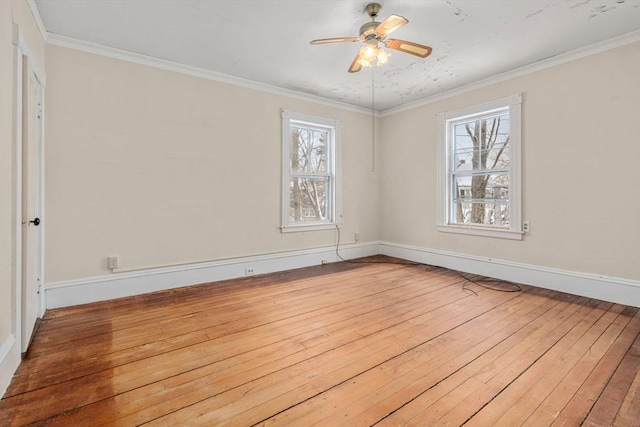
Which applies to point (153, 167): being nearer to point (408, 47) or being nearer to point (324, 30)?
point (324, 30)

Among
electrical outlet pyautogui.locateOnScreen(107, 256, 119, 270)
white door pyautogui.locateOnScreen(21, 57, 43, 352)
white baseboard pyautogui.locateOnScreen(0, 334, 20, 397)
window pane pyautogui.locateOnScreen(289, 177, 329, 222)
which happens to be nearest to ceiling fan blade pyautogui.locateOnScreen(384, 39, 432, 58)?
window pane pyautogui.locateOnScreen(289, 177, 329, 222)

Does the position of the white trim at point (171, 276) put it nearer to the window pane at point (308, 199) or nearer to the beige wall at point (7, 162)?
the window pane at point (308, 199)

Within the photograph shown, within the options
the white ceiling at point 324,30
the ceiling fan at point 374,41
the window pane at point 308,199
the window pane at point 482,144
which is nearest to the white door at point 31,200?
the white ceiling at point 324,30

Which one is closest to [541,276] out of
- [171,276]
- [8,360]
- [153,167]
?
[171,276]

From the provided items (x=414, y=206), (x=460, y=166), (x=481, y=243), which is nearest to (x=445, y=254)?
(x=481, y=243)

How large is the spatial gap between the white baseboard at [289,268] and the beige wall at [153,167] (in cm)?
11

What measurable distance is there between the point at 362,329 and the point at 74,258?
2.85m

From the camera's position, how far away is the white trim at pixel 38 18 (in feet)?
7.88

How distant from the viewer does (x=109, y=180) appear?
10.5 ft

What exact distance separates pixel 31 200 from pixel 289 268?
2.90 meters

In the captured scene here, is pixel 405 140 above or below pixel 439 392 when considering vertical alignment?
above

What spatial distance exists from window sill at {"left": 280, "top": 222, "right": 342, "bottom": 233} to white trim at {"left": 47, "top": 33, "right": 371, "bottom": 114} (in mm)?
1890

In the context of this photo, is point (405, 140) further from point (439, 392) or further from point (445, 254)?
point (439, 392)

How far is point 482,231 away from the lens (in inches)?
164
